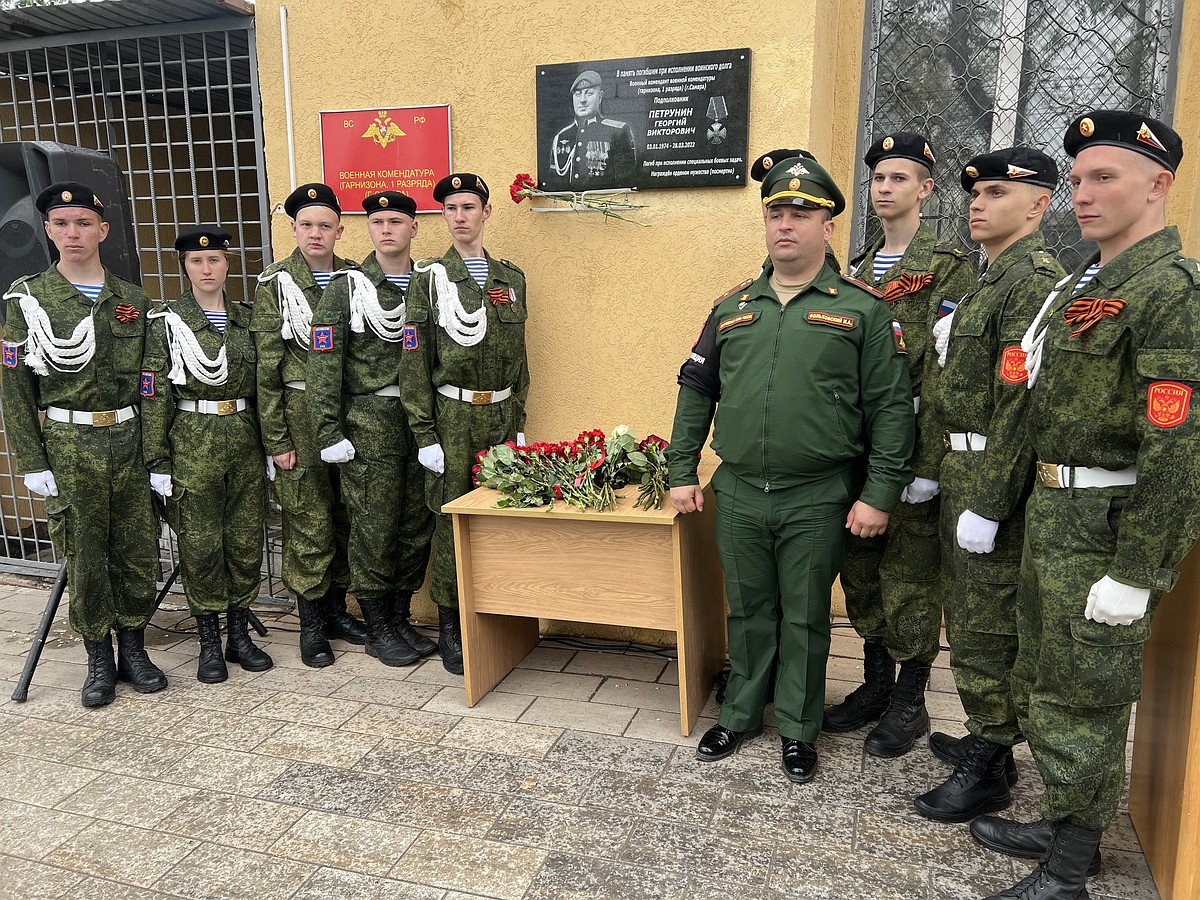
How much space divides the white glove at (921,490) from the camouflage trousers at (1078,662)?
2.13 feet

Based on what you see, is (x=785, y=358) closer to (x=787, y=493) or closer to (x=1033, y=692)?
(x=787, y=493)

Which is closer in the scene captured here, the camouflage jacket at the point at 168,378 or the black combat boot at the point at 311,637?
the camouflage jacket at the point at 168,378

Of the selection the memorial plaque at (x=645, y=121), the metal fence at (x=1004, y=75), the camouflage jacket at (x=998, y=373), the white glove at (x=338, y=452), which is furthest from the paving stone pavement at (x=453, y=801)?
the metal fence at (x=1004, y=75)

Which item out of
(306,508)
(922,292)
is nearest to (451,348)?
(306,508)

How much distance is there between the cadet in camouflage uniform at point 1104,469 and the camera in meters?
2.03

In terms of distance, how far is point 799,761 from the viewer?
3057 mm

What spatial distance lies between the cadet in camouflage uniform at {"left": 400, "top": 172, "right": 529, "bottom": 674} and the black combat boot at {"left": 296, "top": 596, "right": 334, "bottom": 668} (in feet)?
2.21

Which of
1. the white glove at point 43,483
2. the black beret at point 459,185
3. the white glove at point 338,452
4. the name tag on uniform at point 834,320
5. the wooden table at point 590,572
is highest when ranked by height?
the black beret at point 459,185

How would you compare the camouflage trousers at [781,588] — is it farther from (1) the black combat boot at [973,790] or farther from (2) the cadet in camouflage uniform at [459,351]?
(2) the cadet in camouflage uniform at [459,351]

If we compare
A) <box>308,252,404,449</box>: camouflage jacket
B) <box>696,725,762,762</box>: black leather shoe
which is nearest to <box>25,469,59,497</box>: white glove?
<box>308,252,404,449</box>: camouflage jacket

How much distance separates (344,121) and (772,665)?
3382 millimetres

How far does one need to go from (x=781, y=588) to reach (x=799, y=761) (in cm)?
62

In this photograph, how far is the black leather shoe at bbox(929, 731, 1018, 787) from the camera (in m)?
2.99

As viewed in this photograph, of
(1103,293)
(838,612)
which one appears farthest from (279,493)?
(1103,293)
